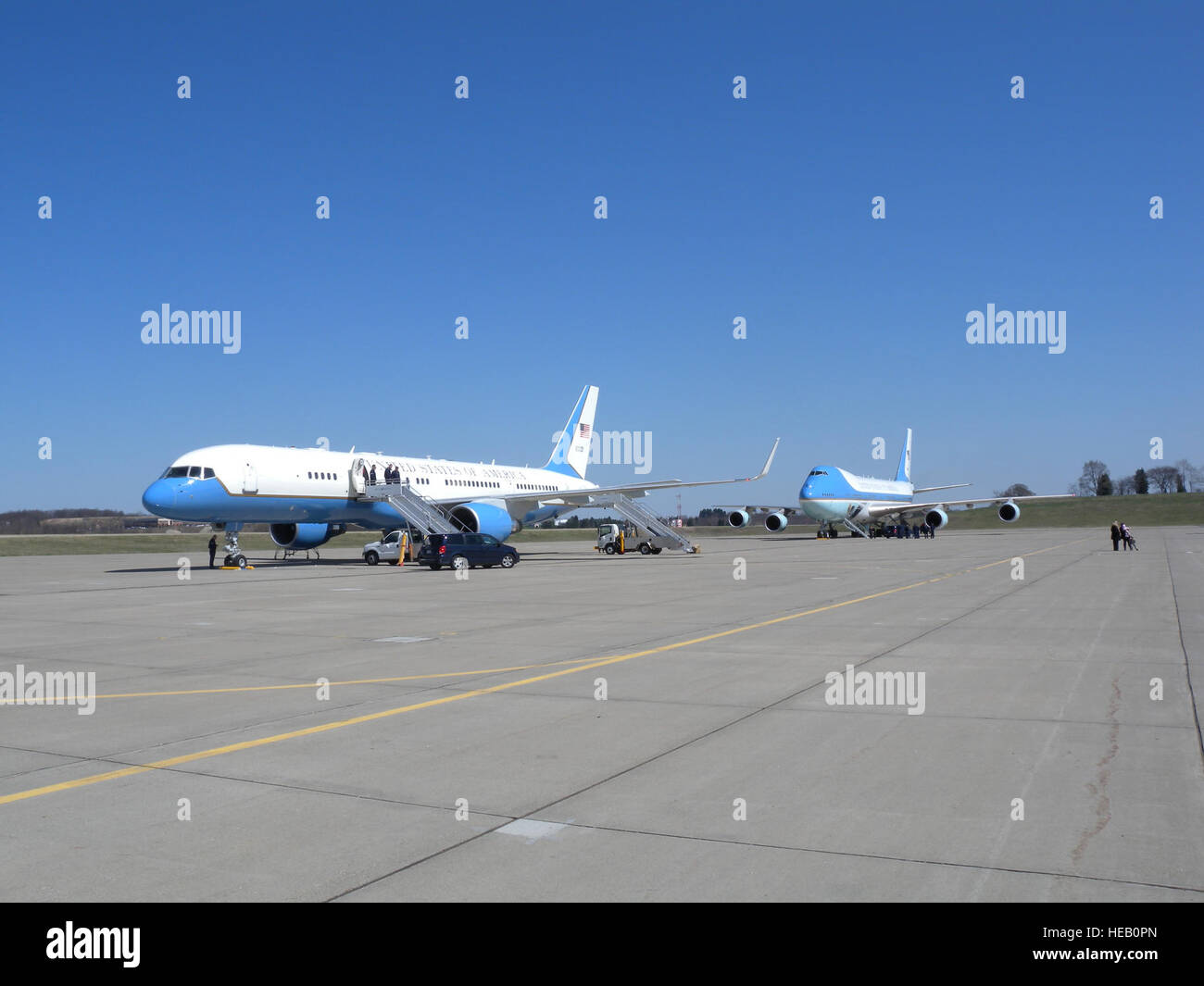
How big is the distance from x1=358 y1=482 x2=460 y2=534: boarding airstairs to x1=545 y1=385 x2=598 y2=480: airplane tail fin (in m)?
18.0

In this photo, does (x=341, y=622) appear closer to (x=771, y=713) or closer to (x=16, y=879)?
(x=771, y=713)

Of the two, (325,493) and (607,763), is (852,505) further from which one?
(607,763)

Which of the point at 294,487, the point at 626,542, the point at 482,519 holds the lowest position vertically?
the point at 626,542

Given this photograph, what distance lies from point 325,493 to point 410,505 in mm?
3699

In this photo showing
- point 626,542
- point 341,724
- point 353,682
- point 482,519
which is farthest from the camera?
point 626,542

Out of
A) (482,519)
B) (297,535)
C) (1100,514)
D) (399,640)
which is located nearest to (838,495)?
(482,519)

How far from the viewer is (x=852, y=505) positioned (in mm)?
69938

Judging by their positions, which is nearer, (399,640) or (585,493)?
(399,640)

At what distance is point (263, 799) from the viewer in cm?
620

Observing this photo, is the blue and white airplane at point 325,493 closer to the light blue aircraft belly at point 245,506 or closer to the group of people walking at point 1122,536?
the light blue aircraft belly at point 245,506
